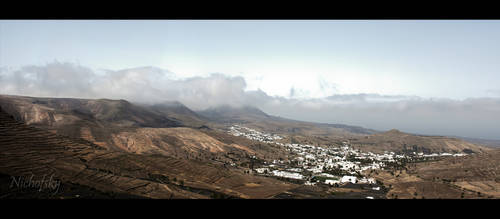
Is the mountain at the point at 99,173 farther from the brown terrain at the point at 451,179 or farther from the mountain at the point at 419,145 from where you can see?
the mountain at the point at 419,145

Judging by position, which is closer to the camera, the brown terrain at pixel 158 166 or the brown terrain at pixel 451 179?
the brown terrain at pixel 158 166

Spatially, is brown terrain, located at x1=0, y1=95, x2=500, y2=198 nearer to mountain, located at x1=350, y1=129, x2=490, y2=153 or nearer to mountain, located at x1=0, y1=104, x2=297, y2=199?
mountain, located at x1=0, y1=104, x2=297, y2=199

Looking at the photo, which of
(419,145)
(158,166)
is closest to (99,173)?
(158,166)

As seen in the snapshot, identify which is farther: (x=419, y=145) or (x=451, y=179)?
(x=419, y=145)

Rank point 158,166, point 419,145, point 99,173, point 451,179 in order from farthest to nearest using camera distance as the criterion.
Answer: point 419,145 → point 451,179 → point 158,166 → point 99,173

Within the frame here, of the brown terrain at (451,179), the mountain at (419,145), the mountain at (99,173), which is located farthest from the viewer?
the mountain at (419,145)

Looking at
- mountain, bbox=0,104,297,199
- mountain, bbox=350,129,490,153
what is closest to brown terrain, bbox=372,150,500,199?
mountain, bbox=0,104,297,199

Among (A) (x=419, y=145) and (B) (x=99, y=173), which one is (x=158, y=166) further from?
(A) (x=419, y=145)

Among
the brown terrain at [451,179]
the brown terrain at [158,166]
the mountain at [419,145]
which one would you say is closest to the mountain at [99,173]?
the brown terrain at [158,166]
